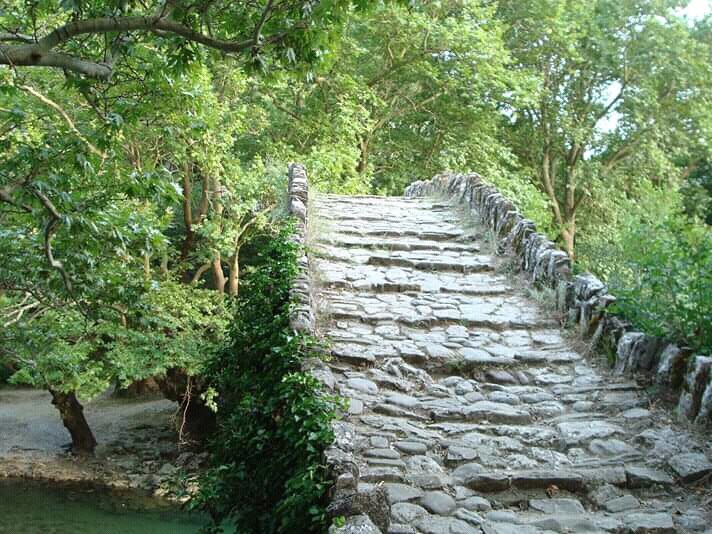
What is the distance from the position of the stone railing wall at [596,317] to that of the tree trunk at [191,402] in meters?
7.04

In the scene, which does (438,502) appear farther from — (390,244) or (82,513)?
(82,513)

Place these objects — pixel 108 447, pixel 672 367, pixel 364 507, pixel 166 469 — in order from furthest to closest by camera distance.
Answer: pixel 108 447
pixel 166 469
pixel 672 367
pixel 364 507

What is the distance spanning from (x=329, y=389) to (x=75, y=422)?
11641 millimetres

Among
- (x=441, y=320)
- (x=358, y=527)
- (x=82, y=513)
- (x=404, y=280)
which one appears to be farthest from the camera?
(x=82, y=513)

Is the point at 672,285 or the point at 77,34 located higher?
the point at 77,34

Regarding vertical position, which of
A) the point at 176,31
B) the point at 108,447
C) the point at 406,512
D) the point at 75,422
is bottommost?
the point at 108,447

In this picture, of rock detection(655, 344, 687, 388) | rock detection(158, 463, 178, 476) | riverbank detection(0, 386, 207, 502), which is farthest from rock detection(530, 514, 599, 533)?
rock detection(158, 463, 178, 476)

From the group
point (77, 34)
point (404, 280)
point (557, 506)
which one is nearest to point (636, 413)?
point (557, 506)

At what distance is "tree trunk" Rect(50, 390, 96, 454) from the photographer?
49.4 ft

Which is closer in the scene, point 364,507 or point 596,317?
point 364,507

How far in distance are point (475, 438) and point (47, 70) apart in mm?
9840

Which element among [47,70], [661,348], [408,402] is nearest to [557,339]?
[661,348]

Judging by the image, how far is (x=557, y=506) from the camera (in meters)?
4.26

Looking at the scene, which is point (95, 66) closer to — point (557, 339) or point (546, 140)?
point (557, 339)
